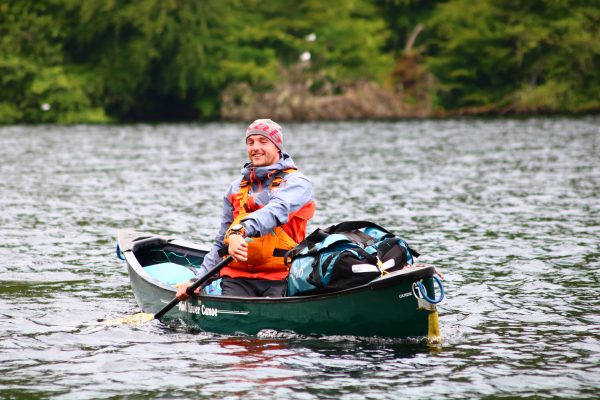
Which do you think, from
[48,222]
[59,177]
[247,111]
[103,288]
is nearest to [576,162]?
[59,177]

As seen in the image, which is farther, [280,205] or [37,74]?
[37,74]

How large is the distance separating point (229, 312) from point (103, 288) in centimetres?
340

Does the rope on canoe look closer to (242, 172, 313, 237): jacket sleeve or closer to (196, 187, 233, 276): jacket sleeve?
(196, 187, 233, 276): jacket sleeve

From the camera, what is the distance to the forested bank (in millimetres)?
54312

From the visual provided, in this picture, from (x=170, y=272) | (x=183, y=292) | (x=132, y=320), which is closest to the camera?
(x=183, y=292)

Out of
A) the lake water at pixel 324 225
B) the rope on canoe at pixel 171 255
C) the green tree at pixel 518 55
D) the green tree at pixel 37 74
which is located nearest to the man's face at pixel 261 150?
the lake water at pixel 324 225

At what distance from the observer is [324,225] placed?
16.6 meters

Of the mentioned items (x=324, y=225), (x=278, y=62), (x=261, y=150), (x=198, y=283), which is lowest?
(x=324, y=225)

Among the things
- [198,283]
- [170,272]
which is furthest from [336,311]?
[170,272]

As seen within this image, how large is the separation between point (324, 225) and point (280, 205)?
771 cm

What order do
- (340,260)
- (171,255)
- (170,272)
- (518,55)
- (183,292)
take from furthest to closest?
1. (518,55)
2. (171,255)
3. (170,272)
4. (183,292)
5. (340,260)

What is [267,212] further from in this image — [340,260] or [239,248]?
[340,260]

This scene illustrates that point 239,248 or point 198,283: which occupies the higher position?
point 239,248

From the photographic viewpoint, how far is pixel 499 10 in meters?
59.8
